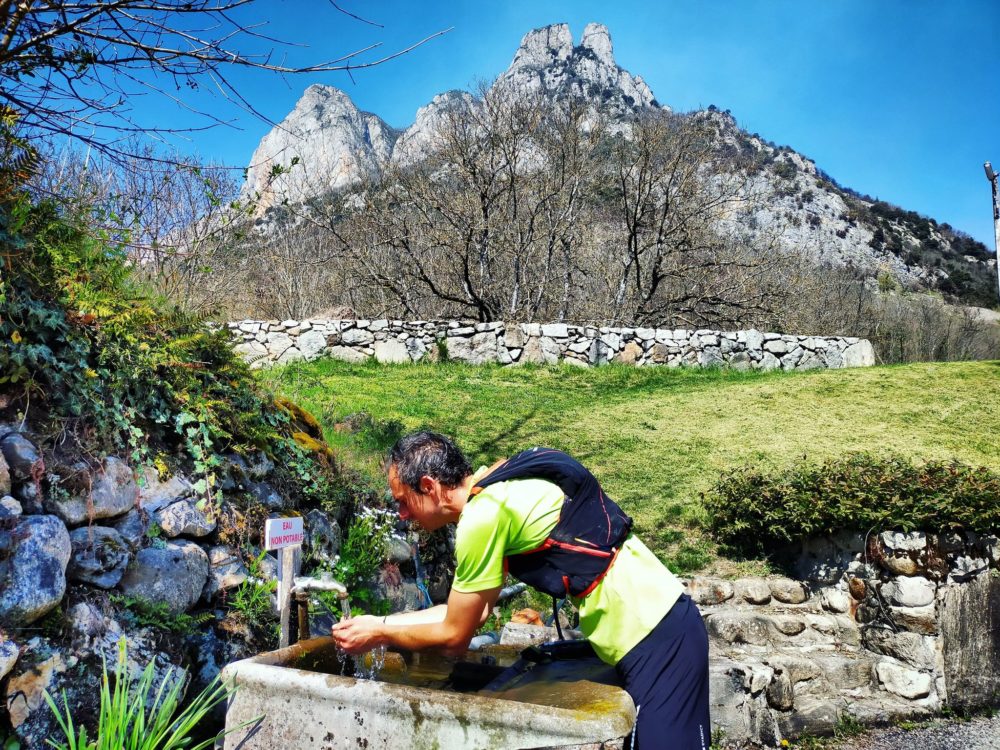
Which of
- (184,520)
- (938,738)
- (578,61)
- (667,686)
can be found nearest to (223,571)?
(184,520)

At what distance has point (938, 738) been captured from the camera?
13.6 feet

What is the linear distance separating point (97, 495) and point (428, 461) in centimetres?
187

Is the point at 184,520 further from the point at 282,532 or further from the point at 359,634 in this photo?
the point at 359,634

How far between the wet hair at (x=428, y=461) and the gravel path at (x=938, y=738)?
3.55 metres

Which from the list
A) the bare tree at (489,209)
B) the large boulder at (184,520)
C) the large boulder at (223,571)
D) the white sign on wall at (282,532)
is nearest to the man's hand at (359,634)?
the white sign on wall at (282,532)

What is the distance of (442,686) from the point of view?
2.55 m

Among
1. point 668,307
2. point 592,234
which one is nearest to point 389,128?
Answer: point 592,234

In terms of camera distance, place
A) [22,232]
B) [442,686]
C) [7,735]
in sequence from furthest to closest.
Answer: [22,232]
[442,686]
[7,735]

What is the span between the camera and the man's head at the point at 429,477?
2.03 metres

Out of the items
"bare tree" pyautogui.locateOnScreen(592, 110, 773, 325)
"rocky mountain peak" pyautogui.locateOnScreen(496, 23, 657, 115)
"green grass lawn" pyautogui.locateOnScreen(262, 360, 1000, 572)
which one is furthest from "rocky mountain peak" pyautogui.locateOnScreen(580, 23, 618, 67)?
"green grass lawn" pyautogui.locateOnScreen(262, 360, 1000, 572)

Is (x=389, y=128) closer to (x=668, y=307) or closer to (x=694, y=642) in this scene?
(x=668, y=307)

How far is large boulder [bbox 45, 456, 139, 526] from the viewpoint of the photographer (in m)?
2.87

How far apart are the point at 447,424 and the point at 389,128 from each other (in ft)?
91.0

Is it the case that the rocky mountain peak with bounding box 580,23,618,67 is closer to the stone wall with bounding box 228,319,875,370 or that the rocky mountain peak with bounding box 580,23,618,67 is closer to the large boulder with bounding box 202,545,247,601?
the stone wall with bounding box 228,319,875,370
